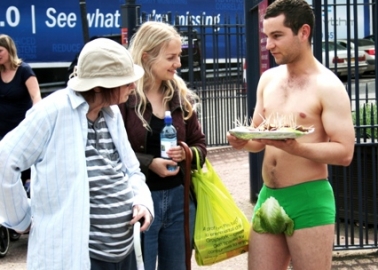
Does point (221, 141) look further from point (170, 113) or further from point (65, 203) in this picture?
point (65, 203)

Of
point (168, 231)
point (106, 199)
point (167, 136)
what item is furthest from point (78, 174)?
point (168, 231)

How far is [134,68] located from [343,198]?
3.56 meters

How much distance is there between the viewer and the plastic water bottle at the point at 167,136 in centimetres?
357

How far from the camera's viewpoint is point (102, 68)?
295 centimetres

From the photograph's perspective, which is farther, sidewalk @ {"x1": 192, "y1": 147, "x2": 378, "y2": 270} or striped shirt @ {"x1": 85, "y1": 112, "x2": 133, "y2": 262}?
sidewalk @ {"x1": 192, "y1": 147, "x2": 378, "y2": 270}

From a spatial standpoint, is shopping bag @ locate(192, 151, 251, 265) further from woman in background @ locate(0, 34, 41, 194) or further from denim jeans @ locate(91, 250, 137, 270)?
woman in background @ locate(0, 34, 41, 194)

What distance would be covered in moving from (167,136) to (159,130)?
12cm

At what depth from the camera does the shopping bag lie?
374cm

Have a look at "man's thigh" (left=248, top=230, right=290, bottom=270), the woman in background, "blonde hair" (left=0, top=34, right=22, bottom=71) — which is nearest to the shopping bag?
"man's thigh" (left=248, top=230, right=290, bottom=270)

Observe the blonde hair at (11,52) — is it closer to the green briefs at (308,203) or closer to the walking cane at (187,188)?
the walking cane at (187,188)

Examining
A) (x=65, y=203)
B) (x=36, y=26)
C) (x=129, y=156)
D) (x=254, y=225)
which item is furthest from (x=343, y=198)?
(x=36, y=26)

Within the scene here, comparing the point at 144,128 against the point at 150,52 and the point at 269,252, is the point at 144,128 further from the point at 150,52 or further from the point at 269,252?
the point at 269,252

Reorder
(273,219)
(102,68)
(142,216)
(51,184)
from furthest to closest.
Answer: (273,219) < (142,216) < (102,68) < (51,184)

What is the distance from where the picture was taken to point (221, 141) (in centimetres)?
1148
